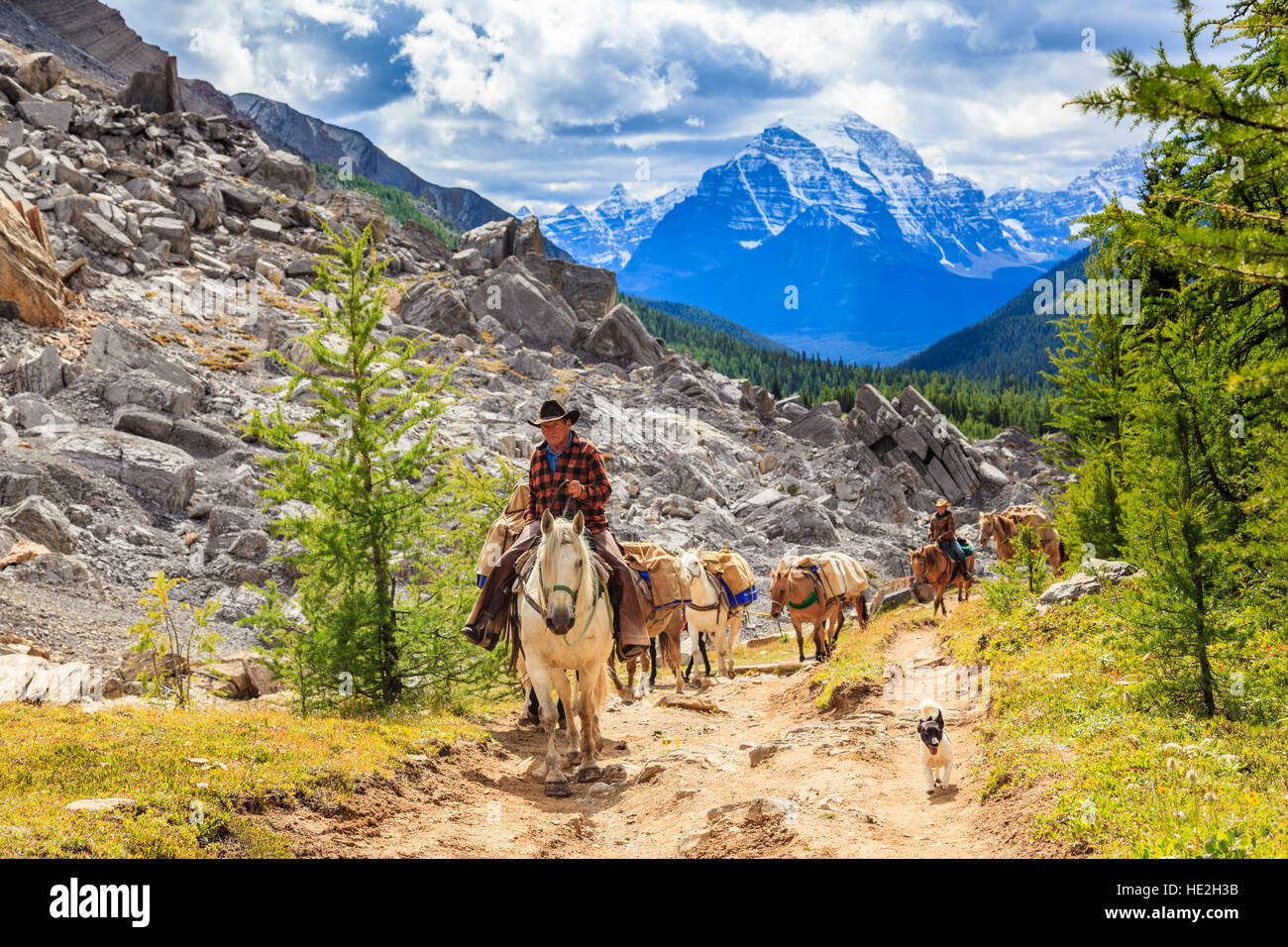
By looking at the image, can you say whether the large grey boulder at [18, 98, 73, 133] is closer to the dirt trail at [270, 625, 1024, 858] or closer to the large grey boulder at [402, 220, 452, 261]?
the large grey boulder at [402, 220, 452, 261]

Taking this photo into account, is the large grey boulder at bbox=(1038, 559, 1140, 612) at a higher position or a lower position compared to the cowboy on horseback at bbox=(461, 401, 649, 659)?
lower

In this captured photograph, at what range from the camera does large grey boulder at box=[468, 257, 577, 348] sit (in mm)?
72062

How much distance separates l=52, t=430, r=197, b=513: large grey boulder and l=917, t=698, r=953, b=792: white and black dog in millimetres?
28610

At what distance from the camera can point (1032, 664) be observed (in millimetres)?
12164

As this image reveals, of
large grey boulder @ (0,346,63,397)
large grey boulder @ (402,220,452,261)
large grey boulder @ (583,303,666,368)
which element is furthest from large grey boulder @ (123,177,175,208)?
large grey boulder @ (583,303,666,368)

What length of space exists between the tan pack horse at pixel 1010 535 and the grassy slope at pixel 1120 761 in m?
14.4

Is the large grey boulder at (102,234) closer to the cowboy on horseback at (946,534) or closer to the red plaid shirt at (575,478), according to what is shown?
the red plaid shirt at (575,478)

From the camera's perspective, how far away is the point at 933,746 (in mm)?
8594

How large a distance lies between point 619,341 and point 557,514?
212ft

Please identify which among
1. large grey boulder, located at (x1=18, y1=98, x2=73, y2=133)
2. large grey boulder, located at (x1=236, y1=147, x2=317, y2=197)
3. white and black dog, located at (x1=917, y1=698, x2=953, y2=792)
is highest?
large grey boulder, located at (x1=236, y1=147, x2=317, y2=197)

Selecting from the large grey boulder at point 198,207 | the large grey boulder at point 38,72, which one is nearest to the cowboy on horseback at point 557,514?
the large grey boulder at point 198,207

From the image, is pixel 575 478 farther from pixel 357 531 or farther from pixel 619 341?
pixel 619 341
